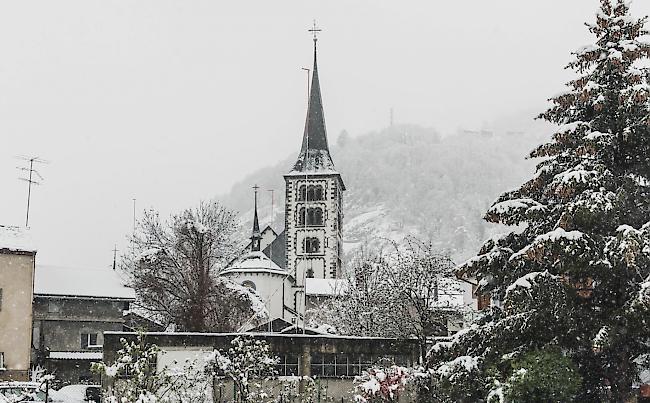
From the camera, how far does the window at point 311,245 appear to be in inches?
3226

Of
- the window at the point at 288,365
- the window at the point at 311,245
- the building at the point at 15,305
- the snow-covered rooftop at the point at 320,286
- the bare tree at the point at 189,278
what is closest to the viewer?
the window at the point at 288,365

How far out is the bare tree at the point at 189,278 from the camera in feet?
145

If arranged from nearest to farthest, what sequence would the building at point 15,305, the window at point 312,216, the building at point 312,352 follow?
1. the building at point 312,352
2. the building at point 15,305
3. the window at point 312,216

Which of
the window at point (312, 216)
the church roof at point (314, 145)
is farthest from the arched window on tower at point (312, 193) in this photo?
the church roof at point (314, 145)

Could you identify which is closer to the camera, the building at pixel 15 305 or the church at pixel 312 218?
the building at pixel 15 305

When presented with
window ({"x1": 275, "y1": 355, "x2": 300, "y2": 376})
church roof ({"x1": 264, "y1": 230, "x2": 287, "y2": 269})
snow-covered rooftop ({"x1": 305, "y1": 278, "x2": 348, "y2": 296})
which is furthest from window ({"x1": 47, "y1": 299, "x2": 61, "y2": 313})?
church roof ({"x1": 264, "y1": 230, "x2": 287, "y2": 269})

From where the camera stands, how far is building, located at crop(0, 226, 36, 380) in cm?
3956

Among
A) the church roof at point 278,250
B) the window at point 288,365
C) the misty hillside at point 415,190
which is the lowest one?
the window at point 288,365

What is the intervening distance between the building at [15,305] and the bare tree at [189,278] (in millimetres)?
6936

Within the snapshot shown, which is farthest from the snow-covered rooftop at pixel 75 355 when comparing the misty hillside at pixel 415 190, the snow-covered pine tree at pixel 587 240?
the misty hillside at pixel 415 190

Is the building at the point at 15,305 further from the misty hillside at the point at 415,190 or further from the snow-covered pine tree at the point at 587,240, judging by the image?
the misty hillside at the point at 415,190

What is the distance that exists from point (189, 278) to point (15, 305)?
8506mm

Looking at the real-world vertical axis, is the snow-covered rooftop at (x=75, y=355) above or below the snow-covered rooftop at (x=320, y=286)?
below

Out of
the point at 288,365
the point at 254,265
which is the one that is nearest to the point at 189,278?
the point at 288,365
